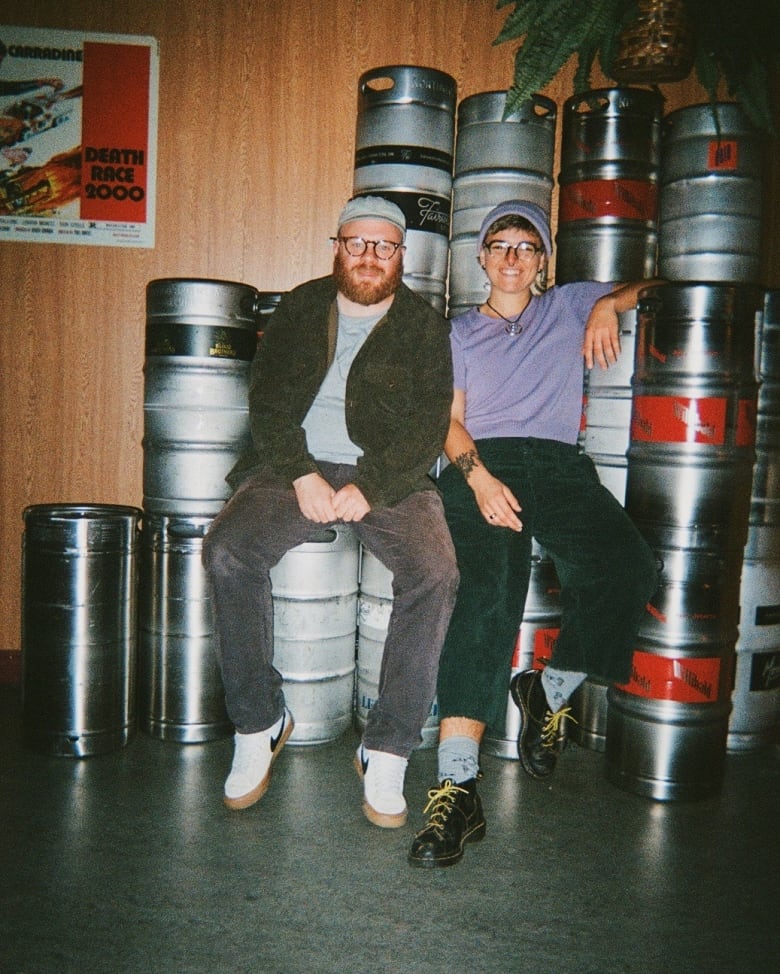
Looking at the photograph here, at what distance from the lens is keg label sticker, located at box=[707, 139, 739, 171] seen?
8.42ft

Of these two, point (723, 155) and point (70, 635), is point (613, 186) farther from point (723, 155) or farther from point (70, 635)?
point (70, 635)

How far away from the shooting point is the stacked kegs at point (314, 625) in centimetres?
244

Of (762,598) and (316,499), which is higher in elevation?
(316,499)

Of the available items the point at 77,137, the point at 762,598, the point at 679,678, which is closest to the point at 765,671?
the point at 762,598

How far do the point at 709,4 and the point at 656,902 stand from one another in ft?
8.56

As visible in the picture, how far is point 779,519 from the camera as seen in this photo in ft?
8.24

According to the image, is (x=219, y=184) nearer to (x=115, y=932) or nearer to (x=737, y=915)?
(x=115, y=932)

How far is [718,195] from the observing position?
2580 millimetres

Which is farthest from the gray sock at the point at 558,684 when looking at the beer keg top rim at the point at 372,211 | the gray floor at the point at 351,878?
the beer keg top rim at the point at 372,211

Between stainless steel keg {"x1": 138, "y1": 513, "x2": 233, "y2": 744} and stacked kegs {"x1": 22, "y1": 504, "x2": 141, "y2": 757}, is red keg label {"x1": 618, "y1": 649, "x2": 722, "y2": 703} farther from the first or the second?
stacked kegs {"x1": 22, "y1": 504, "x2": 141, "y2": 757}

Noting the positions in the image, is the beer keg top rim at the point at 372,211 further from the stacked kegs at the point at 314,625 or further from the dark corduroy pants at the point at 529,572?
A: the stacked kegs at the point at 314,625

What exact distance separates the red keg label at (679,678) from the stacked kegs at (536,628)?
0.30 meters

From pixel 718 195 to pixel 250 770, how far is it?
2298 millimetres

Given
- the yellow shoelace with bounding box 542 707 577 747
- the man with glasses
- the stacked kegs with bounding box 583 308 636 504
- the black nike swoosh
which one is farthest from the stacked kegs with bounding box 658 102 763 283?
the black nike swoosh
